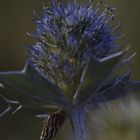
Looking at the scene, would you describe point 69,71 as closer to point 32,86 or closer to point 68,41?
point 68,41

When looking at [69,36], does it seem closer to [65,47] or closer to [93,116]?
[65,47]

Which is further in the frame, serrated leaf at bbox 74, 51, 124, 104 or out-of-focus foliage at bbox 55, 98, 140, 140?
out-of-focus foliage at bbox 55, 98, 140, 140

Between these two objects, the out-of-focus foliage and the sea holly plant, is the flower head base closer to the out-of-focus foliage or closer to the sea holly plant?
the sea holly plant

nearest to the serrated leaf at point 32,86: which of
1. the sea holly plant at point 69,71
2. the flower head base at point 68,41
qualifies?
the sea holly plant at point 69,71

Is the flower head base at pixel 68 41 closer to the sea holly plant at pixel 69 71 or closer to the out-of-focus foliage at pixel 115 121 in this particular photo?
the sea holly plant at pixel 69 71

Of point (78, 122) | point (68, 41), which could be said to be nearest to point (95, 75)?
point (78, 122)

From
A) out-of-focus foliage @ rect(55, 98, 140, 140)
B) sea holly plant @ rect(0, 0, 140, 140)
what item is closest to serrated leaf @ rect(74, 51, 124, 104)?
sea holly plant @ rect(0, 0, 140, 140)
